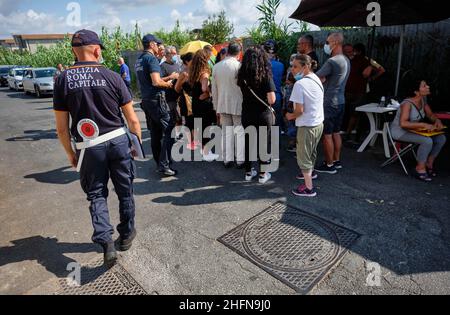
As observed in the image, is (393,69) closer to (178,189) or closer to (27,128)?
(178,189)

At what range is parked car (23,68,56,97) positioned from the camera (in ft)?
55.6

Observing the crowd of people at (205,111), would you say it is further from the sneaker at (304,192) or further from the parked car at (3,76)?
the parked car at (3,76)

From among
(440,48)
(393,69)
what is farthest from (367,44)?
(440,48)

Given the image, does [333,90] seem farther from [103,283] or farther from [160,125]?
[103,283]

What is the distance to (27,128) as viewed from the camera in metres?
9.02

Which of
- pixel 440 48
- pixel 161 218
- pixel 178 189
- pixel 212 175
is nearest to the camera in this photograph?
pixel 161 218

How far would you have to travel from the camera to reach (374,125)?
5625 millimetres

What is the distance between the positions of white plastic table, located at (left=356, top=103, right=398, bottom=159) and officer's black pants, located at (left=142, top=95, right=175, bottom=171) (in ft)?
10.9

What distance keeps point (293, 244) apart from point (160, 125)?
271 cm

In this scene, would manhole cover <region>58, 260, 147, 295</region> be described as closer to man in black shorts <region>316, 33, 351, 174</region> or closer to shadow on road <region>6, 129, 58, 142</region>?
man in black shorts <region>316, 33, 351, 174</region>

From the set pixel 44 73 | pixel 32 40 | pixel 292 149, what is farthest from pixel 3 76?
pixel 32 40

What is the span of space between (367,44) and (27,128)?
32.1 ft
